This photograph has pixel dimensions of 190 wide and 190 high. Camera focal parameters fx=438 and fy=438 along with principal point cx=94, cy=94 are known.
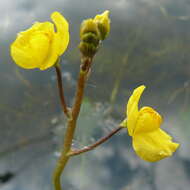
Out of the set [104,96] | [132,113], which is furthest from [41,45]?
[104,96]

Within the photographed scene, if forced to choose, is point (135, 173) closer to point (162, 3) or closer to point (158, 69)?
point (158, 69)

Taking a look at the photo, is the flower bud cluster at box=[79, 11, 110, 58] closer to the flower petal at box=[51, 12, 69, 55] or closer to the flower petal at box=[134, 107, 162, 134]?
the flower petal at box=[51, 12, 69, 55]

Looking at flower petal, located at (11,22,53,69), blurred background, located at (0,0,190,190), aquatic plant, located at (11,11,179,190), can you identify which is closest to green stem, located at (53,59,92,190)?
aquatic plant, located at (11,11,179,190)

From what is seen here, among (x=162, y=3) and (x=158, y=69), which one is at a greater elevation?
(x=162, y=3)

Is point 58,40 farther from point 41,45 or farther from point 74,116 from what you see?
point 74,116

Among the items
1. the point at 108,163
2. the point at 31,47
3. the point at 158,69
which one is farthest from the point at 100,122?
the point at 31,47

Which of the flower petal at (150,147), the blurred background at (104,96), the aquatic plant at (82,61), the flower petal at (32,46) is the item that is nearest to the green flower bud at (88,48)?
the aquatic plant at (82,61)
